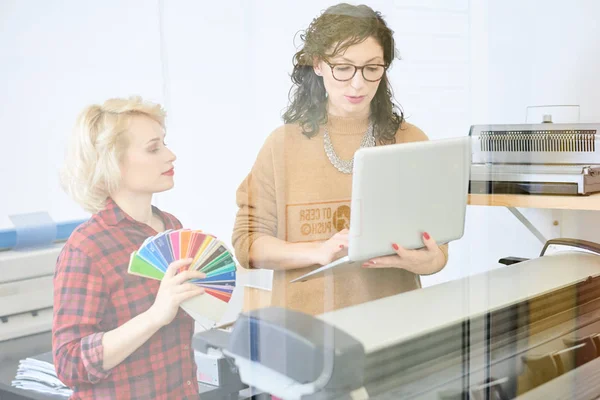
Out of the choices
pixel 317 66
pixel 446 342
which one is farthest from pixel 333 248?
pixel 317 66

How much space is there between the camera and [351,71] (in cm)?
144

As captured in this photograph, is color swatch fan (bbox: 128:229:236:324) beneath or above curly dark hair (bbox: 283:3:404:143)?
beneath

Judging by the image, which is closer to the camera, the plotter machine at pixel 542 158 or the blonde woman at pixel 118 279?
the blonde woman at pixel 118 279

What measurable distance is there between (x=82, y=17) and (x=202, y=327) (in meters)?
0.54

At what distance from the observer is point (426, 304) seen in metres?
1.36

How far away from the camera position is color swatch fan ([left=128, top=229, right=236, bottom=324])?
3.70ft

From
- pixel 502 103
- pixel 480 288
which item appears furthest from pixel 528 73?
pixel 480 288

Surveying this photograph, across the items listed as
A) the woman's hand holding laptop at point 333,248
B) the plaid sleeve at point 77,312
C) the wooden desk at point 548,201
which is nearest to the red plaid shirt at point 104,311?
the plaid sleeve at point 77,312

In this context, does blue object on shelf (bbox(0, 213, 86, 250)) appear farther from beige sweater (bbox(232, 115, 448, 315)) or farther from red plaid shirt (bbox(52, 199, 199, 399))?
beige sweater (bbox(232, 115, 448, 315))

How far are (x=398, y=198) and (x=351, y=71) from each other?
29cm

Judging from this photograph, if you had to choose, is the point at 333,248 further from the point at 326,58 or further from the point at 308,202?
the point at 326,58

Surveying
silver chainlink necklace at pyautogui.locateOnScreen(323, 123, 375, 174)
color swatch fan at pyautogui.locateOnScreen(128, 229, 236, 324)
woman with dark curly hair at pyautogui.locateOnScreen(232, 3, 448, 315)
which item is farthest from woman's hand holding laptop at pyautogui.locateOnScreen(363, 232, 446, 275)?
color swatch fan at pyautogui.locateOnScreen(128, 229, 236, 324)

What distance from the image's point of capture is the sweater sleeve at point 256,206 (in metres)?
1.28

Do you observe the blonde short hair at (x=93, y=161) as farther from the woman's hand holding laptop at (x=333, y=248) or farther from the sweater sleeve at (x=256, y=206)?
the woman's hand holding laptop at (x=333, y=248)
